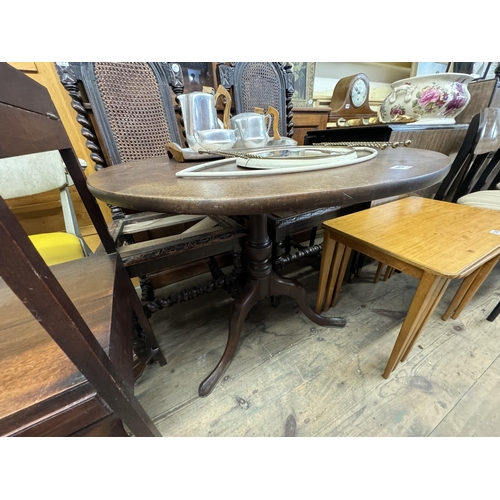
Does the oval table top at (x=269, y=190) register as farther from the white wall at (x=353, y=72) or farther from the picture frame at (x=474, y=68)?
the picture frame at (x=474, y=68)

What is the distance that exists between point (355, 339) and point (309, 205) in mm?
870

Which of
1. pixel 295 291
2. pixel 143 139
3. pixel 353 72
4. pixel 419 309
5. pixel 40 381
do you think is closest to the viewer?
pixel 40 381

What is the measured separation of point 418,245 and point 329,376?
0.57m

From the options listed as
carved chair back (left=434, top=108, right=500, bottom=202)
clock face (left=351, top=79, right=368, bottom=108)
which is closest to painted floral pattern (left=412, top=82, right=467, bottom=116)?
carved chair back (left=434, top=108, right=500, bottom=202)

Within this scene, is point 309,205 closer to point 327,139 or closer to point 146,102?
point 146,102

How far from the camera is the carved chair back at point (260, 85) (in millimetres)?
1148

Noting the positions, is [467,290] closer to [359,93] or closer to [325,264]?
[325,264]

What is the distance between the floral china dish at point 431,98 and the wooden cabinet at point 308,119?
0.48m

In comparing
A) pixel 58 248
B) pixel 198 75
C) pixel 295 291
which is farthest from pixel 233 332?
pixel 198 75

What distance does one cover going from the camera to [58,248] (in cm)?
78

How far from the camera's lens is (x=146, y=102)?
99 centimetres

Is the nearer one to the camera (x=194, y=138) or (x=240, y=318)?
(x=194, y=138)

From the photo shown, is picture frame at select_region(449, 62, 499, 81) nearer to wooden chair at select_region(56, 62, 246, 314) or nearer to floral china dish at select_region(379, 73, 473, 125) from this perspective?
floral china dish at select_region(379, 73, 473, 125)
